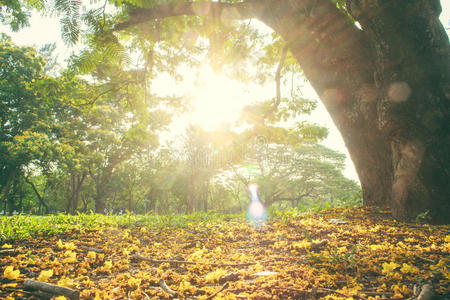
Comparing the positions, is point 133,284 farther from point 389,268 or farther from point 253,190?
point 253,190

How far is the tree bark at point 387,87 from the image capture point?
8.88ft

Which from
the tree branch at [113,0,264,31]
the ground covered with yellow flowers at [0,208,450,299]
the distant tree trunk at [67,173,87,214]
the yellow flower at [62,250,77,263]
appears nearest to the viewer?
the ground covered with yellow flowers at [0,208,450,299]

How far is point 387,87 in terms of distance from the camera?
2.91m

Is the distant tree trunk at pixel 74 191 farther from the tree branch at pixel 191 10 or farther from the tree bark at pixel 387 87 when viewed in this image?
the tree bark at pixel 387 87

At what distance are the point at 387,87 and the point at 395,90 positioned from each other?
0.37ft

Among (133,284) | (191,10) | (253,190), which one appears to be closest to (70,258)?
(133,284)

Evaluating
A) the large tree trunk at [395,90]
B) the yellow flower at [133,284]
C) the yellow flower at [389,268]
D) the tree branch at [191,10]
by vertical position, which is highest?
the tree branch at [191,10]

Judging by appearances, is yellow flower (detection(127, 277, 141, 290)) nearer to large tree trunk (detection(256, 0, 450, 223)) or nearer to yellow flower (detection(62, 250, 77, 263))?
yellow flower (detection(62, 250, 77, 263))

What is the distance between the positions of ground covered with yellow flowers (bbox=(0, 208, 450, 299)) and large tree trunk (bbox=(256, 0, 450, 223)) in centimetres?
55

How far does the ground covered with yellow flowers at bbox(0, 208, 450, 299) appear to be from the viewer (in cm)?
134

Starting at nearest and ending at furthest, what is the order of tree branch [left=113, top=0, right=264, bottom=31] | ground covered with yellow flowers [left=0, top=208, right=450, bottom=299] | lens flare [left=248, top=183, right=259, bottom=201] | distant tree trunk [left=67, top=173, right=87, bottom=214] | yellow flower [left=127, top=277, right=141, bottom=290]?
ground covered with yellow flowers [left=0, top=208, right=450, bottom=299] < yellow flower [left=127, top=277, right=141, bottom=290] < tree branch [left=113, top=0, right=264, bottom=31] < distant tree trunk [left=67, top=173, right=87, bottom=214] < lens flare [left=248, top=183, right=259, bottom=201]

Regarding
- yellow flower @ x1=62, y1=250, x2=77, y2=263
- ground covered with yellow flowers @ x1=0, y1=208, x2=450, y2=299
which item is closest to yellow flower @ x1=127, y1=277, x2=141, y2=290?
ground covered with yellow flowers @ x1=0, y1=208, x2=450, y2=299

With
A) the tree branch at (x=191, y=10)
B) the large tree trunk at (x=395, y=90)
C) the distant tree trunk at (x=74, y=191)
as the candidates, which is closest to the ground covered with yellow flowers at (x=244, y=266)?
the large tree trunk at (x=395, y=90)

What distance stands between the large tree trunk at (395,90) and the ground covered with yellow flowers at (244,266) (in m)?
0.55
